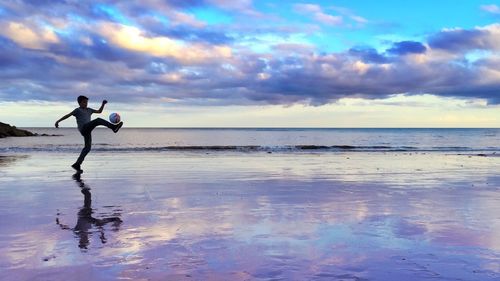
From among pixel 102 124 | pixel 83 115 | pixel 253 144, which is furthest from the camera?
pixel 253 144

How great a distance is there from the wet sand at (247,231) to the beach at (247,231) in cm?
2

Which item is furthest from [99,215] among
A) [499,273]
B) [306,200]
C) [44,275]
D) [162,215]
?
[499,273]

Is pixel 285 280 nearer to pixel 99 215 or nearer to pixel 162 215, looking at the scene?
pixel 162 215

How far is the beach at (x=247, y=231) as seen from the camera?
4527 millimetres

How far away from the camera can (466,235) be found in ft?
19.7

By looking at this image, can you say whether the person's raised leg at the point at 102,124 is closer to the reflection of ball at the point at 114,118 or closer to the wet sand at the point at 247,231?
the reflection of ball at the point at 114,118

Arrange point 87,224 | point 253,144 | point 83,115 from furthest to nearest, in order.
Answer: point 253,144 < point 83,115 < point 87,224

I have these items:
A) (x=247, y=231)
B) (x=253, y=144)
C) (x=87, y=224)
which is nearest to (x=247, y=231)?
(x=247, y=231)

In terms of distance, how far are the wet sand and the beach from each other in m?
0.02

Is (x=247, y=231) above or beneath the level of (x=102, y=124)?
beneath

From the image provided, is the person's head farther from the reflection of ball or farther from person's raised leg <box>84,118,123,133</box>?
the reflection of ball

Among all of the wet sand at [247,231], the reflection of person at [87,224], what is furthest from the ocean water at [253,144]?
the reflection of person at [87,224]

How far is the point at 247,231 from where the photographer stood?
616cm

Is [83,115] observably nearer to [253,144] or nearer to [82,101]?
[82,101]
